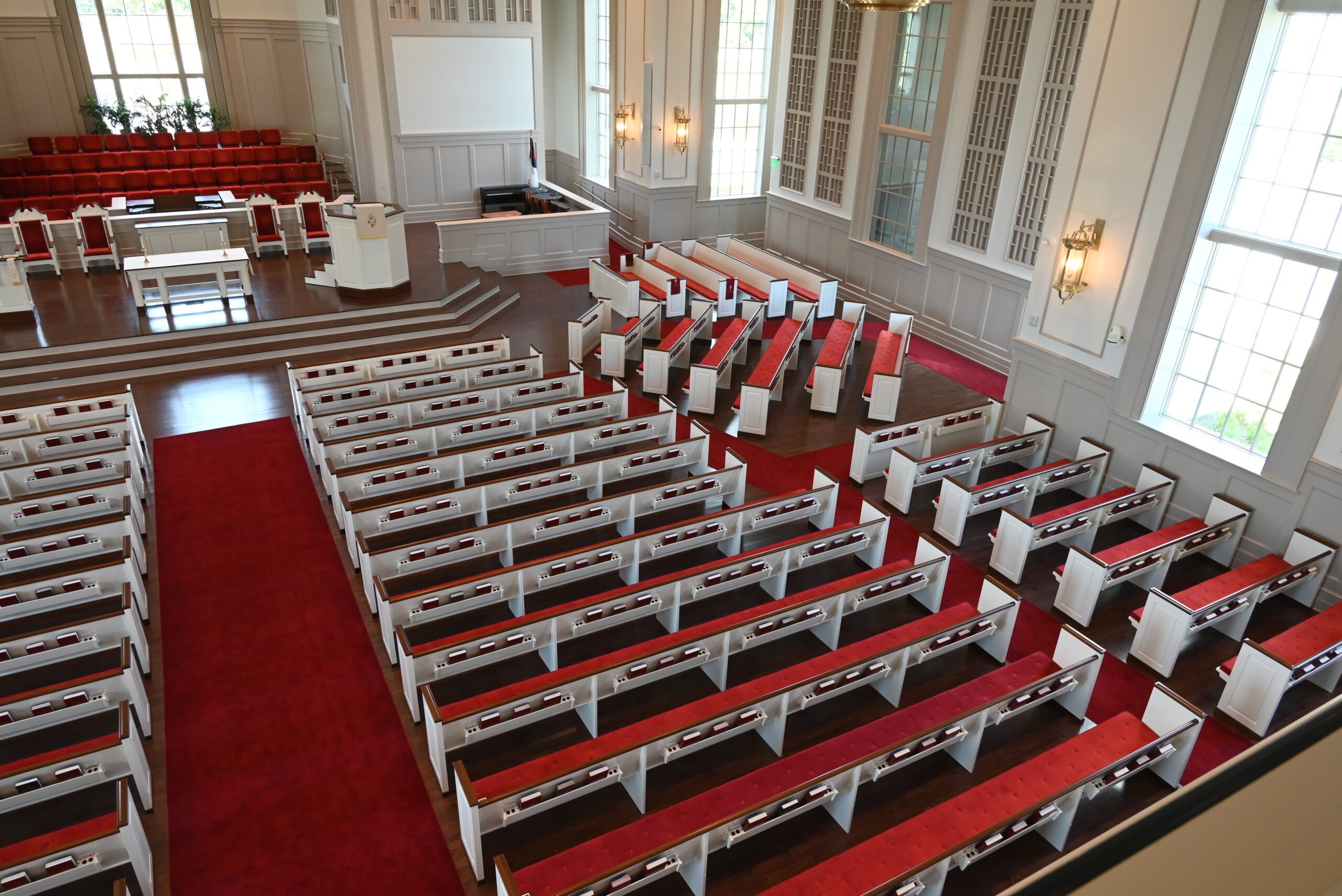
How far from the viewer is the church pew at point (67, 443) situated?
8336 millimetres

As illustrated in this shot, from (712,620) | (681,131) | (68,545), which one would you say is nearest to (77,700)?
(68,545)

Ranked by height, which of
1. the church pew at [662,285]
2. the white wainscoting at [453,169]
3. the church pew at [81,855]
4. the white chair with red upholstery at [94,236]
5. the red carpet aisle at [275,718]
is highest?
the white wainscoting at [453,169]

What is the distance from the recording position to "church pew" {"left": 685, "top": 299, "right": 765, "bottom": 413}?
1112 cm

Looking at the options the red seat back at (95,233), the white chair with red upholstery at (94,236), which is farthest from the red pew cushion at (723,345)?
the red seat back at (95,233)

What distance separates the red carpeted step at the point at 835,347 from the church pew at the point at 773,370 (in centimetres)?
41

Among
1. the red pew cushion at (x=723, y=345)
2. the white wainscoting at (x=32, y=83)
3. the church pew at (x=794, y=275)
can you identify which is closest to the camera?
the red pew cushion at (x=723, y=345)

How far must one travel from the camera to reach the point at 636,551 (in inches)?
293

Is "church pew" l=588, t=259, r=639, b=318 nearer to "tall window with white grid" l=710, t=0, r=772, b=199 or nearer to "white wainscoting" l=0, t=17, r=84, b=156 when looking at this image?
"tall window with white grid" l=710, t=0, r=772, b=199

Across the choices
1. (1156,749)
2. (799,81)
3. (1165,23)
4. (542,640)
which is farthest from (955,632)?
(799,81)

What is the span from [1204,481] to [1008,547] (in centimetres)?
241

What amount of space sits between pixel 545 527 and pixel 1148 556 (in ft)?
18.3

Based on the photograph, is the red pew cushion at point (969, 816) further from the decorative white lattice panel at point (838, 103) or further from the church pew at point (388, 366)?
the decorative white lattice panel at point (838, 103)

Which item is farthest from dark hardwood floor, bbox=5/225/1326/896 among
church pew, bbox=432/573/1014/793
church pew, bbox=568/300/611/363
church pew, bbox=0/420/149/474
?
church pew, bbox=568/300/611/363

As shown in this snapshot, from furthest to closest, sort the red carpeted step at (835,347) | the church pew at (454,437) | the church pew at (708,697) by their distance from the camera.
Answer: the red carpeted step at (835,347) → the church pew at (454,437) → the church pew at (708,697)
